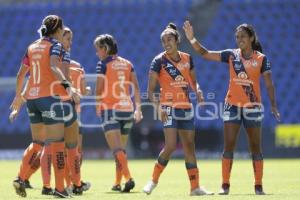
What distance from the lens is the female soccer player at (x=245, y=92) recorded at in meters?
10.5

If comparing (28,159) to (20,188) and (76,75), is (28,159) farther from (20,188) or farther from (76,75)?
(76,75)

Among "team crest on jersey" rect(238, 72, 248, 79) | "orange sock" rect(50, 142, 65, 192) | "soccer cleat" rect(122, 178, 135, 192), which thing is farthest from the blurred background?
"orange sock" rect(50, 142, 65, 192)

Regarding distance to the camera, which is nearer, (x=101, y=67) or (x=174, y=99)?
(x=174, y=99)

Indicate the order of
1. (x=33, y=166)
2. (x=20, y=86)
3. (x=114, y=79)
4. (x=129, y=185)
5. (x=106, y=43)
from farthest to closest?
(x=114, y=79), (x=106, y=43), (x=129, y=185), (x=33, y=166), (x=20, y=86)

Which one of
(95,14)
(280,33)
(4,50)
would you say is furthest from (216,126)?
(4,50)

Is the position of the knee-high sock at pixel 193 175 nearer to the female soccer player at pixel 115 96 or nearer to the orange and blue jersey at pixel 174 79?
the orange and blue jersey at pixel 174 79

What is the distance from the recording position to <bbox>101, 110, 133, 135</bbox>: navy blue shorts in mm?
11656

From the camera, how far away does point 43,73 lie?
948 centimetres

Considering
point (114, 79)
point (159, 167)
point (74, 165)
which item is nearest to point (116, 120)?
point (114, 79)

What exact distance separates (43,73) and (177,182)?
4.44 metres

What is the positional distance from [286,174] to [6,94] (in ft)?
40.3

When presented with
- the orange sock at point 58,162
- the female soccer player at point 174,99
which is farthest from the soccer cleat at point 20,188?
the female soccer player at point 174,99

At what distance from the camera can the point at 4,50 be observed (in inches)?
1081

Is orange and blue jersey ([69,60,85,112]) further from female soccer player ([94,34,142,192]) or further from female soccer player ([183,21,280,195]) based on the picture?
female soccer player ([183,21,280,195])
